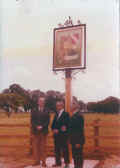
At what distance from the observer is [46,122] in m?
3.24

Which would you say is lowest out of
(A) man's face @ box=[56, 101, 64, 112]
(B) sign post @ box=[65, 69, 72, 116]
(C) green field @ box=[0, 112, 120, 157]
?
(C) green field @ box=[0, 112, 120, 157]

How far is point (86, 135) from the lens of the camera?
3.07 meters

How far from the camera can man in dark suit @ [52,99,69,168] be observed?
313 cm

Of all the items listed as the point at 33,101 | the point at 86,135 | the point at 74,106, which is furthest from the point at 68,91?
the point at 86,135

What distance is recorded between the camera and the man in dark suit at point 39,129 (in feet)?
10.6

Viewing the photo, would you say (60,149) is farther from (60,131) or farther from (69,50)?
(69,50)

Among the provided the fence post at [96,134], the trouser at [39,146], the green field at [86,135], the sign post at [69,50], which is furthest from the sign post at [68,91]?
the trouser at [39,146]

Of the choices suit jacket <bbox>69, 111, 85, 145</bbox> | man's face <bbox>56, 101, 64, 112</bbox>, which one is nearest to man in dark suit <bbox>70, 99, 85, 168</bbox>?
suit jacket <bbox>69, 111, 85, 145</bbox>

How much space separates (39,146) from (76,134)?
0.56m

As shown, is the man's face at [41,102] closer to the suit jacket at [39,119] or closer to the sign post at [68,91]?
the suit jacket at [39,119]

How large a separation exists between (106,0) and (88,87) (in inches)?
47.3

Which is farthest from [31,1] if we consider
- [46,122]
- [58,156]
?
[58,156]

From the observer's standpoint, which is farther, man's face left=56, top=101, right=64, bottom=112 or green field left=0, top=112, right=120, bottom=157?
man's face left=56, top=101, right=64, bottom=112

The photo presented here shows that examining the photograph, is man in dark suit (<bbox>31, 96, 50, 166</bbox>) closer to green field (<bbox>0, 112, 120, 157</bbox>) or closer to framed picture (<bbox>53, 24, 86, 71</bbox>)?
green field (<bbox>0, 112, 120, 157</bbox>)
